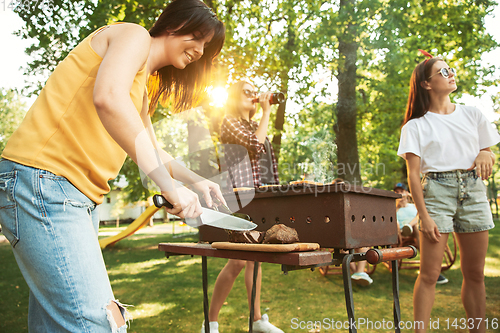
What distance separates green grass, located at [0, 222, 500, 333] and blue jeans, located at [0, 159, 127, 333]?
2.54 metres

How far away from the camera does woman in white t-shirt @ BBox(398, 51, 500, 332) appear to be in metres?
2.25

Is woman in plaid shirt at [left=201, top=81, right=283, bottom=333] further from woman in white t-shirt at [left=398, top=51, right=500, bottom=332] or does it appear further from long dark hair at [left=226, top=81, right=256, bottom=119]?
woman in white t-shirt at [left=398, top=51, right=500, bottom=332]

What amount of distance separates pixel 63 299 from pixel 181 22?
102 centimetres

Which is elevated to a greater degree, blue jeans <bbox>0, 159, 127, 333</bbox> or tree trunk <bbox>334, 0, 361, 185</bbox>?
tree trunk <bbox>334, 0, 361, 185</bbox>

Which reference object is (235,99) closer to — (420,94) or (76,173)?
(420,94)

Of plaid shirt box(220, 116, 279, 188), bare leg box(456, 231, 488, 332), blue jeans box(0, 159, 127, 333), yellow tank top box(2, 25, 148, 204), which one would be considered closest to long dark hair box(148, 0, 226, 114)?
yellow tank top box(2, 25, 148, 204)

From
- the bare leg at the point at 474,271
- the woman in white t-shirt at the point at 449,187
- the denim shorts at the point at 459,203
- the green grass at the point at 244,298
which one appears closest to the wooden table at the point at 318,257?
the woman in white t-shirt at the point at 449,187

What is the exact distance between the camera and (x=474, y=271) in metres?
2.28

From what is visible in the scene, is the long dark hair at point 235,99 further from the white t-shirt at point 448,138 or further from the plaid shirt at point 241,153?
the white t-shirt at point 448,138

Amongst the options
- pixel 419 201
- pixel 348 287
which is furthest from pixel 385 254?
pixel 419 201

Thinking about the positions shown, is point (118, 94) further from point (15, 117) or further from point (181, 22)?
point (15, 117)

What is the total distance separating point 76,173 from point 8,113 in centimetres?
2841

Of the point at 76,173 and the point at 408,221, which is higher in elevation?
the point at 76,173

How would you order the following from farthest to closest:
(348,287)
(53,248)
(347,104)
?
1. (347,104)
2. (348,287)
3. (53,248)
